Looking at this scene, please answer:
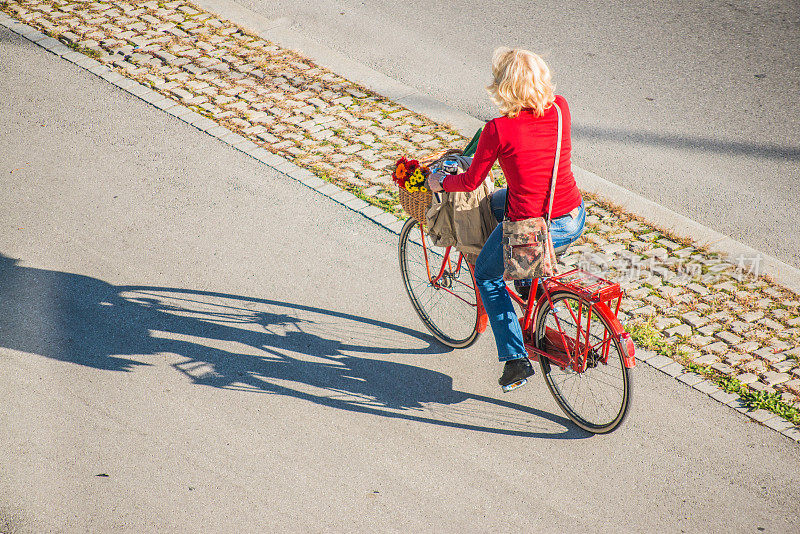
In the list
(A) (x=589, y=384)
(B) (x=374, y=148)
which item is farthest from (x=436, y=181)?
(B) (x=374, y=148)

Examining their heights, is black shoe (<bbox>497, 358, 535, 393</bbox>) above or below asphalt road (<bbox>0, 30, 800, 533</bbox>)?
above

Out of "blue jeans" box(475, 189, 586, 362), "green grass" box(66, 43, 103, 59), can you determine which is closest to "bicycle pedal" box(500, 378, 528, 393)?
"blue jeans" box(475, 189, 586, 362)

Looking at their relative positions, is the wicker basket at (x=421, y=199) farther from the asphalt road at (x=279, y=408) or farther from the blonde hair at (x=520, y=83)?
the asphalt road at (x=279, y=408)

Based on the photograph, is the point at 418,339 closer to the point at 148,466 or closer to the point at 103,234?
the point at 148,466

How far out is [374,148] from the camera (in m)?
6.99

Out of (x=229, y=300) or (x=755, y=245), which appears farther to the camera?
(x=755, y=245)

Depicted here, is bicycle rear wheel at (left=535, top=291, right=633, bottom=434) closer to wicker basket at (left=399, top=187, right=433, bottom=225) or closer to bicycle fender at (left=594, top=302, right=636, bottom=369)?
bicycle fender at (left=594, top=302, right=636, bottom=369)

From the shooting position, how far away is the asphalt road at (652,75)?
6480 mm

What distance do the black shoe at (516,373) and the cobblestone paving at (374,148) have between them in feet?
3.27

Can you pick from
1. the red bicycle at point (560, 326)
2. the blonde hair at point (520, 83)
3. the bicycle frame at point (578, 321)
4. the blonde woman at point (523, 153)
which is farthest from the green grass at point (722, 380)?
the blonde hair at point (520, 83)

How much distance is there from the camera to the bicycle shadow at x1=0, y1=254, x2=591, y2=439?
4.45 meters

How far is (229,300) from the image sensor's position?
17.3 feet

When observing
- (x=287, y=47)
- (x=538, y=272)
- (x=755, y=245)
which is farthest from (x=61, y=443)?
(x=287, y=47)

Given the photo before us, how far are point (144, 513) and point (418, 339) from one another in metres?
2.03
